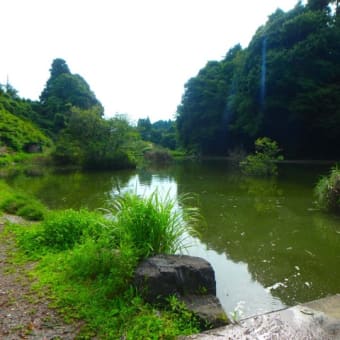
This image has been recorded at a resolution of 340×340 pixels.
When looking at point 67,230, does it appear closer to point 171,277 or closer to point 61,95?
point 171,277

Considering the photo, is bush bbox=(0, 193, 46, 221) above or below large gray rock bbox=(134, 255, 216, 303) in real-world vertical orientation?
below

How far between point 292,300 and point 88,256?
2.04 metres

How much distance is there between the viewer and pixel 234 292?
306cm

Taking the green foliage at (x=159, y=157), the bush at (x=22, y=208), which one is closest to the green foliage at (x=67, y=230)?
the bush at (x=22, y=208)

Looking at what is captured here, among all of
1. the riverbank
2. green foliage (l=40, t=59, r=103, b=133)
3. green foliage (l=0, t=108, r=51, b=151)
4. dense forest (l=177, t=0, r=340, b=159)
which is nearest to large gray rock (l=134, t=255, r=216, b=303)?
the riverbank

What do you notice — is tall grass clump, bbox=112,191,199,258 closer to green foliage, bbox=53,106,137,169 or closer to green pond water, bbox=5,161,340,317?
green pond water, bbox=5,161,340,317

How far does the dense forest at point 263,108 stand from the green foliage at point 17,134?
0.08 m

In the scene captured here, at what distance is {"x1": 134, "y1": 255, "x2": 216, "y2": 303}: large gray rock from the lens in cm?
229

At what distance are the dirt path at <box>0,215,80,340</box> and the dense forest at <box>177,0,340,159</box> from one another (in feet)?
69.6

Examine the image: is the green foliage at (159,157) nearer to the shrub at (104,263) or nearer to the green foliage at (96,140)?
the green foliage at (96,140)

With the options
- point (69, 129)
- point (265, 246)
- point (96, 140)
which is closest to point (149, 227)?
point (265, 246)

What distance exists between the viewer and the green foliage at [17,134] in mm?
24297

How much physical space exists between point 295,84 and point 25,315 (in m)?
22.5

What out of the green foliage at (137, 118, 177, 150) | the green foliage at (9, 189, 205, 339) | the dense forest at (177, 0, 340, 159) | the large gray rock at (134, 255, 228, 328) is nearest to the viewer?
the green foliage at (9, 189, 205, 339)
